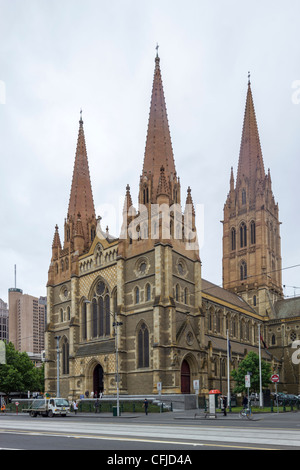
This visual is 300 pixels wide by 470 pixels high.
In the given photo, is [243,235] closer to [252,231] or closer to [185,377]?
[252,231]

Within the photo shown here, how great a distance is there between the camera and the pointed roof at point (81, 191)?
64938 mm

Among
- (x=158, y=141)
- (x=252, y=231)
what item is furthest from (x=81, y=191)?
(x=252, y=231)

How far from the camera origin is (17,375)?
246 feet

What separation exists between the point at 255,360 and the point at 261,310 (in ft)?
91.2

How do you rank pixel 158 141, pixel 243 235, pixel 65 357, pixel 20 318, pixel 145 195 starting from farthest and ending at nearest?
pixel 20 318
pixel 243 235
pixel 65 357
pixel 158 141
pixel 145 195

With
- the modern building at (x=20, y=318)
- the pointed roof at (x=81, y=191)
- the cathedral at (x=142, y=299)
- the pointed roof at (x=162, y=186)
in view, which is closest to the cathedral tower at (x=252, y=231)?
the cathedral at (x=142, y=299)

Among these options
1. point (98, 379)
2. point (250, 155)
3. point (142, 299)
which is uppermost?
point (250, 155)

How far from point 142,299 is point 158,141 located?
16700 millimetres

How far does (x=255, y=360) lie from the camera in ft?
178

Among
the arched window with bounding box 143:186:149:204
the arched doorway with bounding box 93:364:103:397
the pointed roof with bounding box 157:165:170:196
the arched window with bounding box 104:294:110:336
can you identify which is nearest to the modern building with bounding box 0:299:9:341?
the arched doorway with bounding box 93:364:103:397
